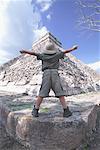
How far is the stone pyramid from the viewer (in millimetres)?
10117

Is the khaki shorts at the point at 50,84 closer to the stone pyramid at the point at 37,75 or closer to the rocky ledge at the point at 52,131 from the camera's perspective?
the rocky ledge at the point at 52,131

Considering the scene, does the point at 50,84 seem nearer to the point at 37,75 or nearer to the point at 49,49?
the point at 49,49

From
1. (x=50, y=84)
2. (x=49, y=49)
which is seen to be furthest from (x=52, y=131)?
(x=49, y=49)

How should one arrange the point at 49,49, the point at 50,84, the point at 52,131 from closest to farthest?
1. the point at 52,131
2. the point at 50,84
3. the point at 49,49

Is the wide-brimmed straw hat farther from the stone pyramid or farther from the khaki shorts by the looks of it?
the stone pyramid

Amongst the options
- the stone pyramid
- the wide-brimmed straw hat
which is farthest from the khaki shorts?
the stone pyramid

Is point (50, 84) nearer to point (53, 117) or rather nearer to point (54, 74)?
point (54, 74)

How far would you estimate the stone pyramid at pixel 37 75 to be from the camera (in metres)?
10.1

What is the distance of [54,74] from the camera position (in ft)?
14.5

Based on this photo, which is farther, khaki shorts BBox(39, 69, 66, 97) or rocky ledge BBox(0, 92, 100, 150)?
khaki shorts BBox(39, 69, 66, 97)

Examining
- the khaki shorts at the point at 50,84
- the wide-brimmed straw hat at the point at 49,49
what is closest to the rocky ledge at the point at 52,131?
the khaki shorts at the point at 50,84

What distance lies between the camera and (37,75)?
401 inches

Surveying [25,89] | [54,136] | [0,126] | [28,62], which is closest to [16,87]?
[25,89]

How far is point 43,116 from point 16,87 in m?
6.51
